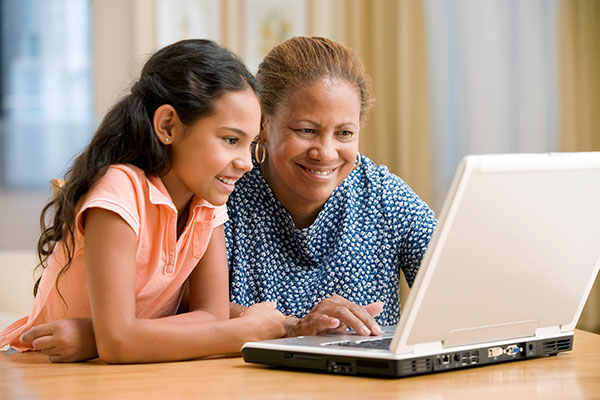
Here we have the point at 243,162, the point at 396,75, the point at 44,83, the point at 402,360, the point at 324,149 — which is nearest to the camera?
the point at 402,360

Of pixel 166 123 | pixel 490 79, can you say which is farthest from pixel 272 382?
pixel 490 79

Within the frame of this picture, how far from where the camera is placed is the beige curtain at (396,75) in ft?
12.8

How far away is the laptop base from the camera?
1.03 meters

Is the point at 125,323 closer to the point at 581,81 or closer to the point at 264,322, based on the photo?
the point at 264,322

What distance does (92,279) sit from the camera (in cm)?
124

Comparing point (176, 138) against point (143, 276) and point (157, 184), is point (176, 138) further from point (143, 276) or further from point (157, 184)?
point (143, 276)

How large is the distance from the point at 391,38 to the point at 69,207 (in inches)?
113

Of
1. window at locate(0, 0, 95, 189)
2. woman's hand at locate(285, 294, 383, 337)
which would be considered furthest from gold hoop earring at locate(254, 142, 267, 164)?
window at locate(0, 0, 95, 189)

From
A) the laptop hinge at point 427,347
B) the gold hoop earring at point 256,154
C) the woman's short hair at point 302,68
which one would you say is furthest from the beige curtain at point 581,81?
the laptop hinge at point 427,347

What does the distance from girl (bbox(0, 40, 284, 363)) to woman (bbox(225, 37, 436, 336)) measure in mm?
283

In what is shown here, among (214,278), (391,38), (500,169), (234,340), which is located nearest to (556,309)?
(500,169)

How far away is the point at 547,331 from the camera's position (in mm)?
1220

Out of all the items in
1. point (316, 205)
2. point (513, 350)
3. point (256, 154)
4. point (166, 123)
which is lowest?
point (513, 350)

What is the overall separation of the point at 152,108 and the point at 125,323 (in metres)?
0.41
